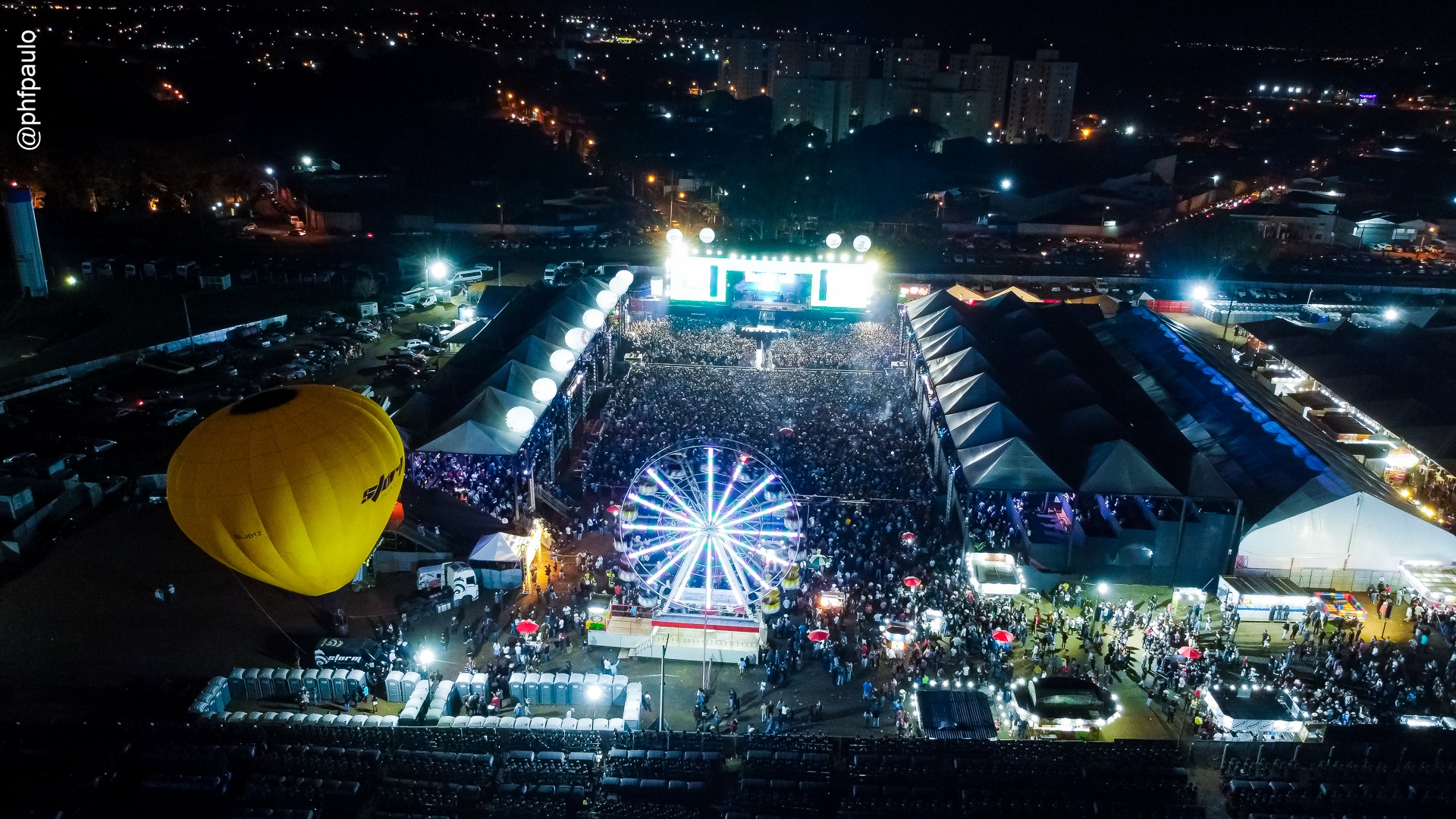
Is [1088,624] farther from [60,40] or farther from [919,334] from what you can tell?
[60,40]

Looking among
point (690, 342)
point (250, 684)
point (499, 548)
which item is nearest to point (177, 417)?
point (499, 548)

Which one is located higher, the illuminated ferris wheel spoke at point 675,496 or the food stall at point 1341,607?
the illuminated ferris wheel spoke at point 675,496

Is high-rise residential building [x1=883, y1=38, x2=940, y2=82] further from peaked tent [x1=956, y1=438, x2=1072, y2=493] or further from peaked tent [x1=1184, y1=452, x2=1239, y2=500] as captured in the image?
peaked tent [x1=1184, y1=452, x2=1239, y2=500]

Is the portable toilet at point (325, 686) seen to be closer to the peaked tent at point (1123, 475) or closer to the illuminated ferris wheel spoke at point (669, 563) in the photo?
the illuminated ferris wheel spoke at point (669, 563)

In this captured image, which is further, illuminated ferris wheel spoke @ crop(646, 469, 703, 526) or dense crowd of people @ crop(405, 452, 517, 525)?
dense crowd of people @ crop(405, 452, 517, 525)

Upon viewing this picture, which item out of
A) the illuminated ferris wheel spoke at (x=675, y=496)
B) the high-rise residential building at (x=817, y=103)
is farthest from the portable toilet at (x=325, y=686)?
the high-rise residential building at (x=817, y=103)

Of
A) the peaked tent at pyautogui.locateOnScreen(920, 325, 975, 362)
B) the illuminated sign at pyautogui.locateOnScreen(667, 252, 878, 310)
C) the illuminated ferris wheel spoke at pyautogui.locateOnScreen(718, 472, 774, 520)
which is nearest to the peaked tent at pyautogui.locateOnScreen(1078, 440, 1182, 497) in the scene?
the peaked tent at pyautogui.locateOnScreen(920, 325, 975, 362)
